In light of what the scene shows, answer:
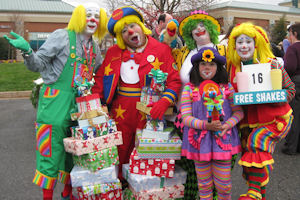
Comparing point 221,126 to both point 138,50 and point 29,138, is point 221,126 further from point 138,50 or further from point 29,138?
point 29,138

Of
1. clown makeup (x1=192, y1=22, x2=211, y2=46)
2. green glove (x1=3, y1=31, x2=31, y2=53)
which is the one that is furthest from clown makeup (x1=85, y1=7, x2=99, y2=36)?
clown makeup (x1=192, y1=22, x2=211, y2=46)

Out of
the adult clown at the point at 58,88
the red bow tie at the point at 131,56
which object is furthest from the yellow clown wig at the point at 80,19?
the red bow tie at the point at 131,56

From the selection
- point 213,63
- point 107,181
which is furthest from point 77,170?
point 213,63

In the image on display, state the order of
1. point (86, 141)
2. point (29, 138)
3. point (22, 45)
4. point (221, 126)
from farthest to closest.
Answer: point (29, 138), point (86, 141), point (22, 45), point (221, 126)

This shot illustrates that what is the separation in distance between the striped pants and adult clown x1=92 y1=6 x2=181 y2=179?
778 mm

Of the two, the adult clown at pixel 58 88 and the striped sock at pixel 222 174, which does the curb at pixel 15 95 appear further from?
the striped sock at pixel 222 174

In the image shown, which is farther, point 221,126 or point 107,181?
point 107,181

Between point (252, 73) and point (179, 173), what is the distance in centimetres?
114

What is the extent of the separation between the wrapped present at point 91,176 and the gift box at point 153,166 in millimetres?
206

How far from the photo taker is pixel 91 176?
8.80ft

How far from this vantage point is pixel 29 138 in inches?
230

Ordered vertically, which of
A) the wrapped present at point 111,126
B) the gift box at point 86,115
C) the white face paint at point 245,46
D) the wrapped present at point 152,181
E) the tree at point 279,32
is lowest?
the wrapped present at point 152,181

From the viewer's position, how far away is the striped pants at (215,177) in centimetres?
239

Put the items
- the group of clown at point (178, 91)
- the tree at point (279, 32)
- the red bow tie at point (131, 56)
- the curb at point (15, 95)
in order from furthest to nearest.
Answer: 1. the tree at point (279, 32)
2. the curb at point (15, 95)
3. the red bow tie at point (131, 56)
4. the group of clown at point (178, 91)
